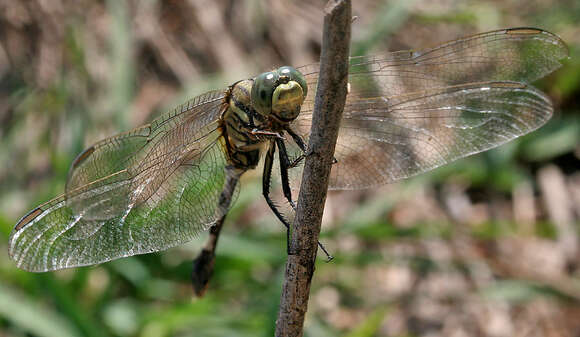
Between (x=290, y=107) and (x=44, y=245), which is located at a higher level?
(x=290, y=107)

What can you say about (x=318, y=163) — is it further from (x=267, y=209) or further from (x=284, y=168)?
(x=267, y=209)

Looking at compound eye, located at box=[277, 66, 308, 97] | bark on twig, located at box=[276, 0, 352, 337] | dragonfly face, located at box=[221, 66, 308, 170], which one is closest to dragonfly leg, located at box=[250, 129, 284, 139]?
dragonfly face, located at box=[221, 66, 308, 170]

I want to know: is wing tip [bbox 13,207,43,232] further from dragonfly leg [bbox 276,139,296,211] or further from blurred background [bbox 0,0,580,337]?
blurred background [bbox 0,0,580,337]

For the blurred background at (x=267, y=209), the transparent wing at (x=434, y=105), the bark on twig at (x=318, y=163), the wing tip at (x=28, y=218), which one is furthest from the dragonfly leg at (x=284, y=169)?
the blurred background at (x=267, y=209)

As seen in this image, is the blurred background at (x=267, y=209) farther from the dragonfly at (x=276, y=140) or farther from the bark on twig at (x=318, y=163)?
the bark on twig at (x=318, y=163)

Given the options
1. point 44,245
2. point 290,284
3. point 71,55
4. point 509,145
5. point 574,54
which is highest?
point 71,55

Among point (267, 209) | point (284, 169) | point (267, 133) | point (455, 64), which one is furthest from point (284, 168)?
point (267, 209)

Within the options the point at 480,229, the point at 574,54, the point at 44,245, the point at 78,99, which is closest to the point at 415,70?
the point at 44,245

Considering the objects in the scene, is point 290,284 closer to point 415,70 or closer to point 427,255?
point 415,70
